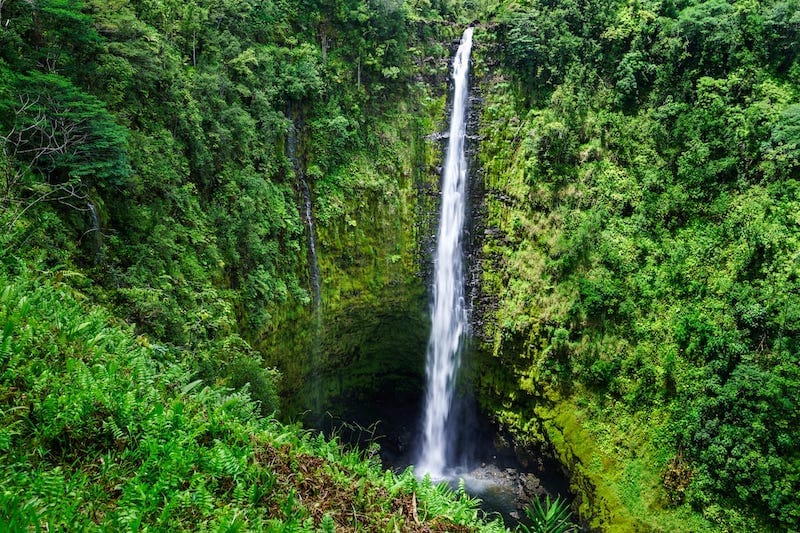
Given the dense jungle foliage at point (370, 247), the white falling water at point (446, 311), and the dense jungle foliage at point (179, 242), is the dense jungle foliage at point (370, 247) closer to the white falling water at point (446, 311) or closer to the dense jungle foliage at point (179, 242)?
the dense jungle foliage at point (179, 242)

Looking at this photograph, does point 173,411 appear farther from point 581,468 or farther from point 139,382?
point 581,468

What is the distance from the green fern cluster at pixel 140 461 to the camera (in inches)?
110

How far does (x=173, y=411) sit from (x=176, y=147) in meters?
9.73

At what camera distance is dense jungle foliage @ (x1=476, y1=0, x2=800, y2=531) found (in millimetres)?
11500

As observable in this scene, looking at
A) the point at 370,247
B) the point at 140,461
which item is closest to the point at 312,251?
the point at 370,247

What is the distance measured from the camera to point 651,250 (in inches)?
564

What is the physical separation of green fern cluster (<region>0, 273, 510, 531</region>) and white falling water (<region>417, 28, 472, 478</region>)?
13446mm

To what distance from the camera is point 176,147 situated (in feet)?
38.2

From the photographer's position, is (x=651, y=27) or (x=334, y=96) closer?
(x=651, y=27)

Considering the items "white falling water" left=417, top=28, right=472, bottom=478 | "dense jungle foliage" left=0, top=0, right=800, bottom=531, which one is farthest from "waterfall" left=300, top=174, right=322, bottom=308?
"white falling water" left=417, top=28, right=472, bottom=478

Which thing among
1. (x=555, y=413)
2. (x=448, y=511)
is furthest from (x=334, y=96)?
(x=448, y=511)

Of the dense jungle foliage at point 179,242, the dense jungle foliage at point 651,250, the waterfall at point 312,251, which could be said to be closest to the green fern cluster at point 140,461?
the dense jungle foliage at point 179,242

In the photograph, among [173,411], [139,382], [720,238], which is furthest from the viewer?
[720,238]

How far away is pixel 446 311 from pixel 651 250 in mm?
7507
